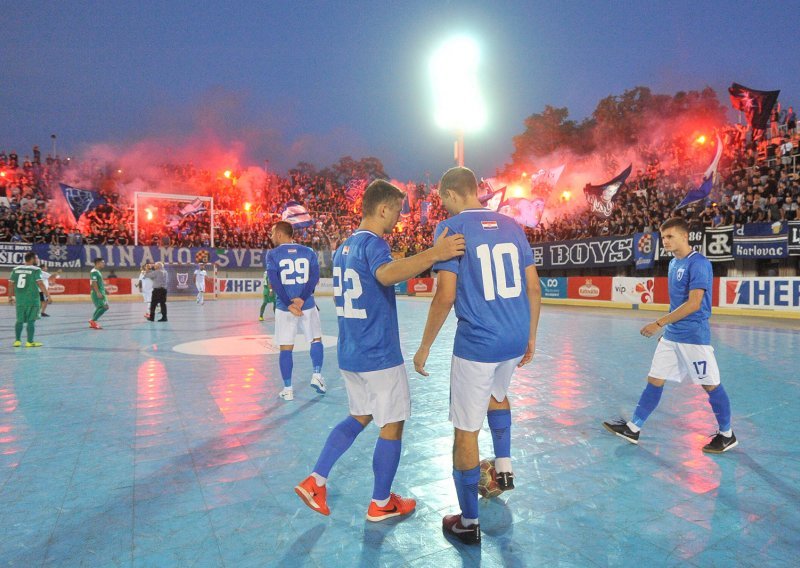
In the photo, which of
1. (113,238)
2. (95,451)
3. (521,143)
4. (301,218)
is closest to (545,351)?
(95,451)

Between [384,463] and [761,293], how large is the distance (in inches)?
717

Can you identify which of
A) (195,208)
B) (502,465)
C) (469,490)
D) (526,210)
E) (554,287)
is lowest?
(502,465)

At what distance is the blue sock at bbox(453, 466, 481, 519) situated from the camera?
2805 mm

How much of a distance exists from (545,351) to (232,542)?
7981 mm

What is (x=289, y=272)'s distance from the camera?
6027 millimetres

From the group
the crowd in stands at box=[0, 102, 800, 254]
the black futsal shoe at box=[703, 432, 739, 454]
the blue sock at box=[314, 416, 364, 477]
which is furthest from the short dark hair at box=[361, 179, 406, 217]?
the crowd in stands at box=[0, 102, 800, 254]

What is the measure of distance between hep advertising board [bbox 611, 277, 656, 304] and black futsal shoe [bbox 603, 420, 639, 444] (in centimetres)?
1675

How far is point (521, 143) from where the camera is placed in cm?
5541

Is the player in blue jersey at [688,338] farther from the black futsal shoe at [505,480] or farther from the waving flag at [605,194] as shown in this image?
the waving flag at [605,194]

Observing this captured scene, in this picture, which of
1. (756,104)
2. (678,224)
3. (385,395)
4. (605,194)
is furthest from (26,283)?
(756,104)

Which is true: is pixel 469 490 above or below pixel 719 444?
above

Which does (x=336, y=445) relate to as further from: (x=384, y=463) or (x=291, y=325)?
(x=291, y=325)

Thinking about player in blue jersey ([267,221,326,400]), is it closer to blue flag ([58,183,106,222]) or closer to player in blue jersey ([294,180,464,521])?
player in blue jersey ([294,180,464,521])

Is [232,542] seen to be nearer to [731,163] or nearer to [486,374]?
[486,374]
